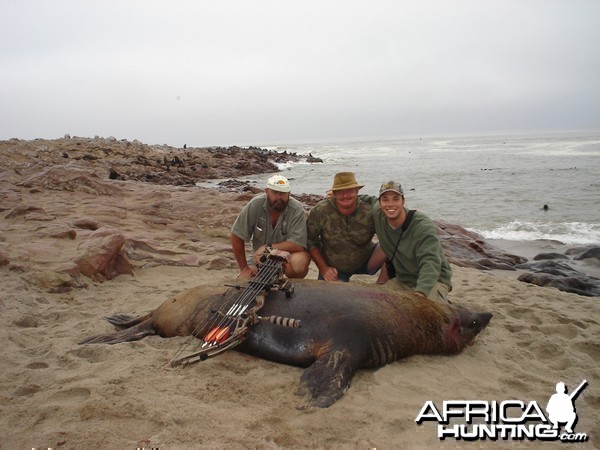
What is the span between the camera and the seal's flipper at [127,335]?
4201 millimetres

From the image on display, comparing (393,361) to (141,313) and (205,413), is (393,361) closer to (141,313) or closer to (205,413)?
(205,413)

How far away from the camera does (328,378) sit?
3.50 m

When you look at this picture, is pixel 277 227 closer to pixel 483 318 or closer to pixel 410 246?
pixel 410 246

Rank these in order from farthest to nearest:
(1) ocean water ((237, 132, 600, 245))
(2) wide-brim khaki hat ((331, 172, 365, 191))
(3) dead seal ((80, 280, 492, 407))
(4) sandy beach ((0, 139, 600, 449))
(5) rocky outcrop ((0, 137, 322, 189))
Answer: (5) rocky outcrop ((0, 137, 322, 189))
(1) ocean water ((237, 132, 600, 245))
(2) wide-brim khaki hat ((331, 172, 365, 191))
(3) dead seal ((80, 280, 492, 407))
(4) sandy beach ((0, 139, 600, 449))

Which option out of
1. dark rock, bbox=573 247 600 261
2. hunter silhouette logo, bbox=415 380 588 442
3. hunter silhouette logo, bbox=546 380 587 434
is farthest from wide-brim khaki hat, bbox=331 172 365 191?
dark rock, bbox=573 247 600 261

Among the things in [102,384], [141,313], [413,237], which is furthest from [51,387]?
[413,237]

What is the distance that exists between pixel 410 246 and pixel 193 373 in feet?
8.69

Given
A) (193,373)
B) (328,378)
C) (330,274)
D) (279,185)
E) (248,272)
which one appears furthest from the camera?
(330,274)

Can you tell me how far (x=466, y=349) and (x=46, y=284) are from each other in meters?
4.74

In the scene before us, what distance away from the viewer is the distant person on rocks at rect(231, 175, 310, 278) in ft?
17.8

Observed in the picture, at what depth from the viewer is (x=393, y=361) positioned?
13.3 feet

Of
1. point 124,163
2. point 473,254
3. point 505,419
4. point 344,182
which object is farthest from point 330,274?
point 124,163

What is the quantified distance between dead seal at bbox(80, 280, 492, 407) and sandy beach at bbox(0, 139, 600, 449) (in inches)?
4.9

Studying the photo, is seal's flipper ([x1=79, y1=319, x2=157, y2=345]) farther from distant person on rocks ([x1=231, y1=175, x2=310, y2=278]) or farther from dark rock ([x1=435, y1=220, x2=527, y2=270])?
dark rock ([x1=435, y1=220, x2=527, y2=270])
